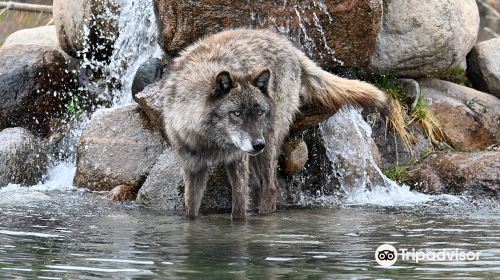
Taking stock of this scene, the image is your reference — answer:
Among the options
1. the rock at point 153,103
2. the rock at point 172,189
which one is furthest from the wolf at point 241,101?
the rock at point 153,103

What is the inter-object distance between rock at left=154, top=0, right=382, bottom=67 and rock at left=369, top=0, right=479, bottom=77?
81 cm

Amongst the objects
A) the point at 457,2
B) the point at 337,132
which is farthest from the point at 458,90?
the point at 337,132

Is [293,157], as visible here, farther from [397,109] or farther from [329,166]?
[397,109]

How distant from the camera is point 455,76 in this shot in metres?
10.8

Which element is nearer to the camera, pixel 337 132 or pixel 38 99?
pixel 337 132

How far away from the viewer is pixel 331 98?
8.37m

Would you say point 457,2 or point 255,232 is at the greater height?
point 457,2

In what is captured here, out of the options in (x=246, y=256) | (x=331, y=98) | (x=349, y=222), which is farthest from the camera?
(x=331, y=98)

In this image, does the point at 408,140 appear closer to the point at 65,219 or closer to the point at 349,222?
the point at 349,222

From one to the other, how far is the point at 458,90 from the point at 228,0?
3.15 m

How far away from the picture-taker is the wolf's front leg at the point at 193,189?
24.3ft

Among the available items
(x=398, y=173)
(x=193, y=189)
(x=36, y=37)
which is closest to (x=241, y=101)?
(x=193, y=189)

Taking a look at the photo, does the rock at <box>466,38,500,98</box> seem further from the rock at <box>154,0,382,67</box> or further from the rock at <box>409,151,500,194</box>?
the rock at <box>154,0,382,67</box>

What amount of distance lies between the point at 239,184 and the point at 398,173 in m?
2.32
